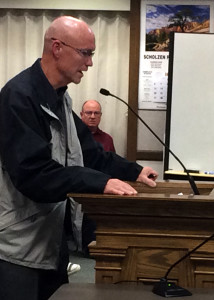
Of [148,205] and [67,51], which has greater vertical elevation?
[67,51]

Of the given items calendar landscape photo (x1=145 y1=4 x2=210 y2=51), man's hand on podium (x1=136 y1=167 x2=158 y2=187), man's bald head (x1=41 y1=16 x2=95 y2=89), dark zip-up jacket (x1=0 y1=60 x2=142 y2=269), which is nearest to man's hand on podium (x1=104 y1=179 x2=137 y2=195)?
dark zip-up jacket (x1=0 y1=60 x2=142 y2=269)

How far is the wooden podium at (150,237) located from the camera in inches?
57.4

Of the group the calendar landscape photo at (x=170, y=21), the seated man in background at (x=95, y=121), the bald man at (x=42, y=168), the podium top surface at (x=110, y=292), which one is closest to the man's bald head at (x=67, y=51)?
the bald man at (x=42, y=168)

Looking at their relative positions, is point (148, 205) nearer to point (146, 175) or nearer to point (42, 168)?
point (42, 168)

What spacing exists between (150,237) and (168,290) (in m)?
0.21

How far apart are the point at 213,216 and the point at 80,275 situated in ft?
8.75

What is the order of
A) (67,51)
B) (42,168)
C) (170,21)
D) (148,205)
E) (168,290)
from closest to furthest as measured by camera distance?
1. (168,290)
2. (148,205)
3. (42,168)
4. (67,51)
5. (170,21)

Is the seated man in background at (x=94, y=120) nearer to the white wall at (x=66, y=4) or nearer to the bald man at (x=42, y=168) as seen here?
the white wall at (x=66, y=4)

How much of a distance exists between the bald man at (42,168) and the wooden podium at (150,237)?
118 millimetres

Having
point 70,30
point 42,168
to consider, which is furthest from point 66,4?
point 42,168

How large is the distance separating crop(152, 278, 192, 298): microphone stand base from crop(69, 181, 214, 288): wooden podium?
0.46 ft

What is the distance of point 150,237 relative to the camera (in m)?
1.49

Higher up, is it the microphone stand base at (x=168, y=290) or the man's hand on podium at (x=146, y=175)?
the man's hand on podium at (x=146, y=175)

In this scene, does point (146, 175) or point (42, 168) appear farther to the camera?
point (146, 175)
